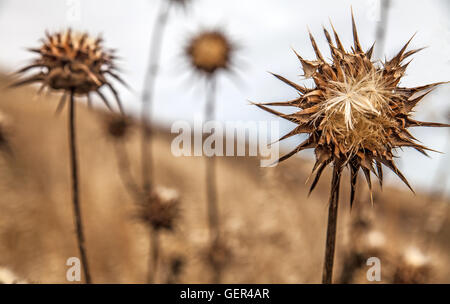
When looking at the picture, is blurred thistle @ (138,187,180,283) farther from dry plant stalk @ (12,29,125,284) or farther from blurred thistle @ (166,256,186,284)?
dry plant stalk @ (12,29,125,284)

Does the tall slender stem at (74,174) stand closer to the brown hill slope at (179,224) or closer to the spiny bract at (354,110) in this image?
the brown hill slope at (179,224)

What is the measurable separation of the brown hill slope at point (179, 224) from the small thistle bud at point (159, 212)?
33cm

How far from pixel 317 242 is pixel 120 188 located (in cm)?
760

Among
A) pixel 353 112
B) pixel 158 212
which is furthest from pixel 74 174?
pixel 353 112

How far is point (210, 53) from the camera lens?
8.48 m

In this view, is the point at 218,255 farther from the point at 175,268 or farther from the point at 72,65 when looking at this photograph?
the point at 72,65

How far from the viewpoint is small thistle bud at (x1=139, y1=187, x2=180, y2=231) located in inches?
277

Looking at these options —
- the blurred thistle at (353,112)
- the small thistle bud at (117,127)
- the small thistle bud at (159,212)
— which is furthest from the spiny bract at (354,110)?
the small thistle bud at (117,127)

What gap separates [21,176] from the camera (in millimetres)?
13008

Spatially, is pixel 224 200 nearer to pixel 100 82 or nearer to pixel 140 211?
pixel 140 211

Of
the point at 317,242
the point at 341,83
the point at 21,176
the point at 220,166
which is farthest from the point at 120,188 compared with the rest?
the point at 341,83

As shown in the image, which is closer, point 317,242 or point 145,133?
point 145,133

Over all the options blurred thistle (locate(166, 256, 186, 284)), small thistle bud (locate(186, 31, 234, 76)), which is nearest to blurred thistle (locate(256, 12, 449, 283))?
blurred thistle (locate(166, 256, 186, 284))

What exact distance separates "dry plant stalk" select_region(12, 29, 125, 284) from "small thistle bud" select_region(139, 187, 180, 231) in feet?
7.54
